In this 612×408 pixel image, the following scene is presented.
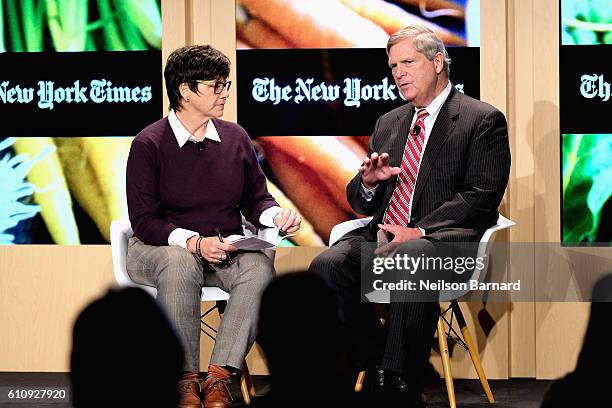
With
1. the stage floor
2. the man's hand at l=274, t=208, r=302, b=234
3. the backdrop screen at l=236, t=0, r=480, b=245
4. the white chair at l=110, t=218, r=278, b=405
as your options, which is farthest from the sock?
the backdrop screen at l=236, t=0, r=480, b=245

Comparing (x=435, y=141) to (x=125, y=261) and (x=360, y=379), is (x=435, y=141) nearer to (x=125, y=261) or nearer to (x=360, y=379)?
(x=360, y=379)

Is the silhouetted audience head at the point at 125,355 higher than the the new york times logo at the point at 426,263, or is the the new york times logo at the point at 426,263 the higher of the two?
the silhouetted audience head at the point at 125,355

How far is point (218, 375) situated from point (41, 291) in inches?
63.9

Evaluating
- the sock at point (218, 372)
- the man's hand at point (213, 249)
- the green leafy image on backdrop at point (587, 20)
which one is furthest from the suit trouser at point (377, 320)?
the green leafy image on backdrop at point (587, 20)

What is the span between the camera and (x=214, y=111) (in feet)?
14.4

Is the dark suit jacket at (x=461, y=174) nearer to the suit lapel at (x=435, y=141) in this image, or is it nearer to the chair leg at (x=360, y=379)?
the suit lapel at (x=435, y=141)

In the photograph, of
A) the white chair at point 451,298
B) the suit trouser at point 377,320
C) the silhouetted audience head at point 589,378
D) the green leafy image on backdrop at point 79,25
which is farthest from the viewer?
the green leafy image on backdrop at point 79,25

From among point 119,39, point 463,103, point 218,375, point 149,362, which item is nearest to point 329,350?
point 149,362

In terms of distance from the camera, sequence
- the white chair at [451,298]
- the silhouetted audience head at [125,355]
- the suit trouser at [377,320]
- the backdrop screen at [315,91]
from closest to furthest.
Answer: the silhouetted audience head at [125,355]
the suit trouser at [377,320]
the white chair at [451,298]
the backdrop screen at [315,91]

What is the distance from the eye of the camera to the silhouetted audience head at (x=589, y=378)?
4.93ft

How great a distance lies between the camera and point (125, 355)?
4.40 ft

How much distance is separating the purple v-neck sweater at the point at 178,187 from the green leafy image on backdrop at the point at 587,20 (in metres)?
1.82

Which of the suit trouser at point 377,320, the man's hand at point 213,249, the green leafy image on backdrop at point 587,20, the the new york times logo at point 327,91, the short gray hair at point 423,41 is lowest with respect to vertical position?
the suit trouser at point 377,320

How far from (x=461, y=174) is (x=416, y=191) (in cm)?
20
